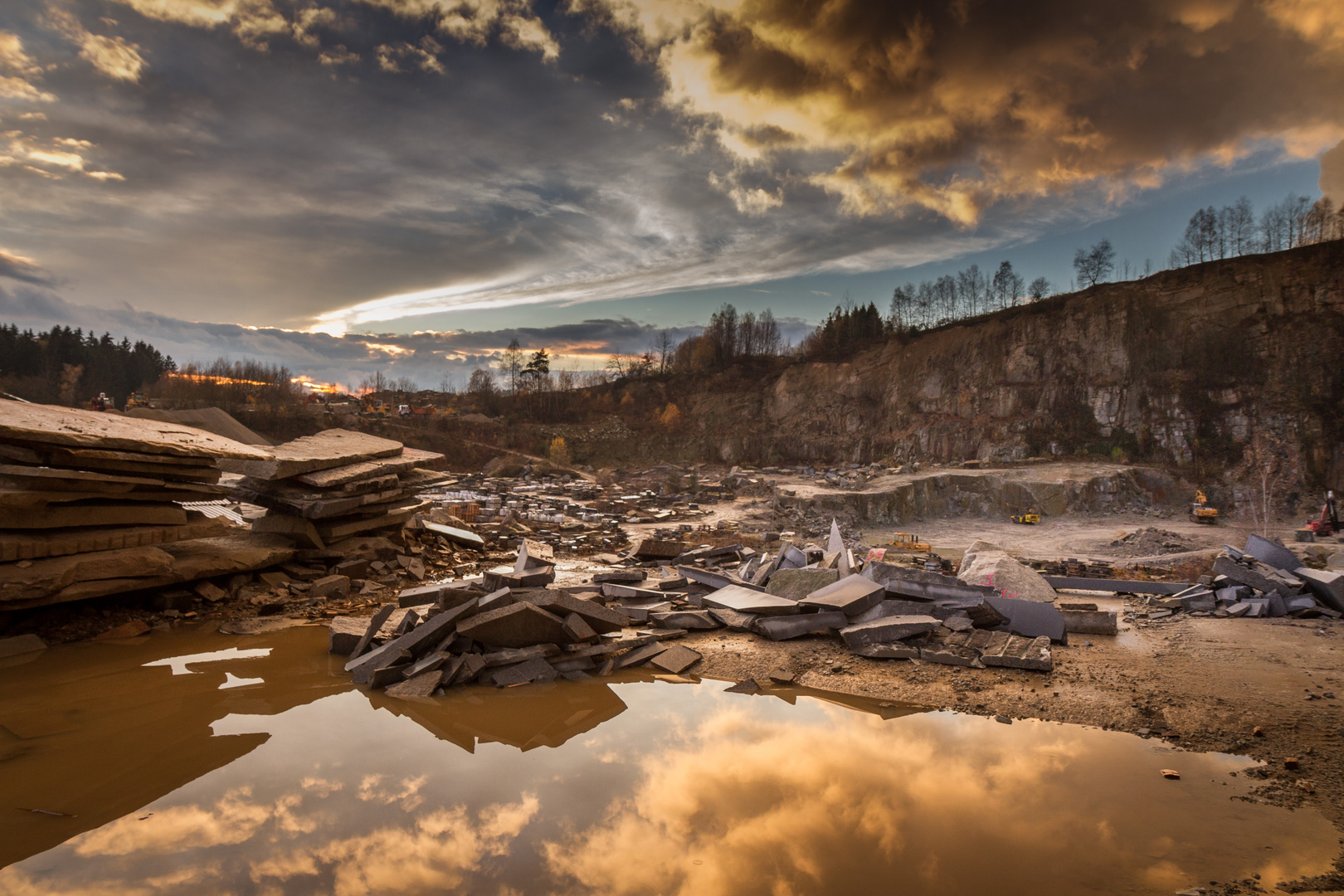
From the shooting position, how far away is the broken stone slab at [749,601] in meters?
5.87

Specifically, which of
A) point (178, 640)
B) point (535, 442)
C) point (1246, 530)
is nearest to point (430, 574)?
point (178, 640)

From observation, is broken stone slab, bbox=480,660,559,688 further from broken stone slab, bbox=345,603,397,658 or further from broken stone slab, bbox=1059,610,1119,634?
broken stone slab, bbox=1059,610,1119,634

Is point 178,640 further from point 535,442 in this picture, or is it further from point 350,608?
point 535,442

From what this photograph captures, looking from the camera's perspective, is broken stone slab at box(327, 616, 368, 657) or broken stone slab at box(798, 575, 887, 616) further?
broken stone slab at box(798, 575, 887, 616)

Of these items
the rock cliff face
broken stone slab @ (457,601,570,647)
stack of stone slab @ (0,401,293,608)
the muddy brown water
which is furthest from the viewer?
the rock cliff face

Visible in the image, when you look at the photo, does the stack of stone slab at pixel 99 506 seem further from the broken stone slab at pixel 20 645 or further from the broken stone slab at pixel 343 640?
the broken stone slab at pixel 343 640

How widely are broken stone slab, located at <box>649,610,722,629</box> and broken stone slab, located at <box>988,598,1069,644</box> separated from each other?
2.95 metres

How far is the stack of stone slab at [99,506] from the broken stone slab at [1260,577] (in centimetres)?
1186

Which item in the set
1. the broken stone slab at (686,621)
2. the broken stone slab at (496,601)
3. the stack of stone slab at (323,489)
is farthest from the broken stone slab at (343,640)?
the broken stone slab at (686,621)

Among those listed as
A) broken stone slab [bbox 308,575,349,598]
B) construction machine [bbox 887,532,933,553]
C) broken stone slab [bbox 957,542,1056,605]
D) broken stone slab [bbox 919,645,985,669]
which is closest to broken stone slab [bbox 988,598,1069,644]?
broken stone slab [bbox 957,542,1056,605]

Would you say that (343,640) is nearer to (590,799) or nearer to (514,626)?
(514,626)

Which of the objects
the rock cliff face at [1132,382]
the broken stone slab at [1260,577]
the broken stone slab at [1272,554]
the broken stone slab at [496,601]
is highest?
the rock cliff face at [1132,382]

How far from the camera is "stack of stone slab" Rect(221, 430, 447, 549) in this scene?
290 inches

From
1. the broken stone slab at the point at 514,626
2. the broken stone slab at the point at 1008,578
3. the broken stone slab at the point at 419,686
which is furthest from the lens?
the broken stone slab at the point at 1008,578
